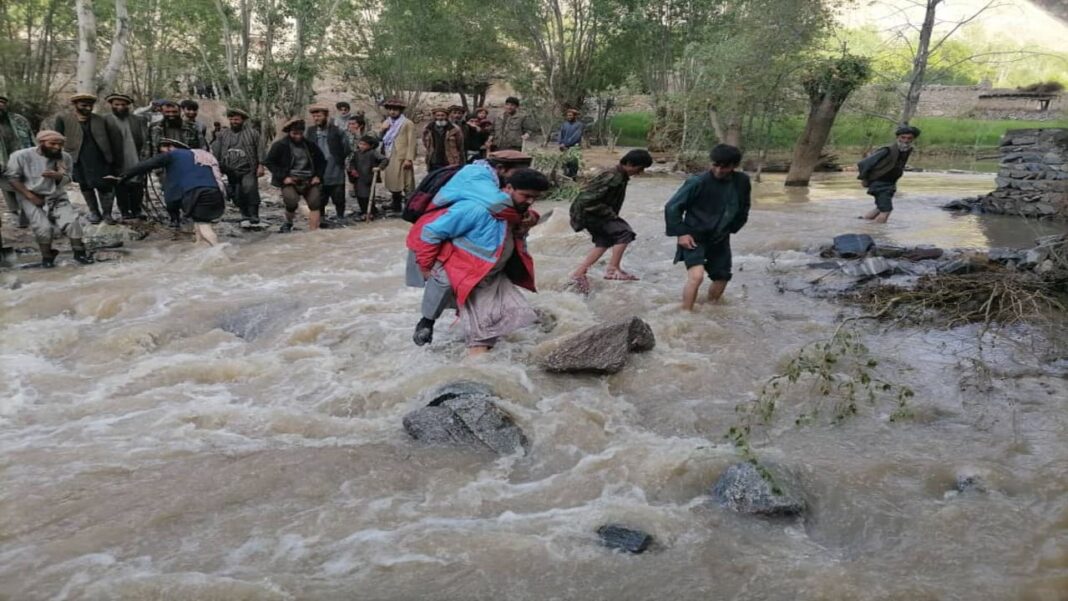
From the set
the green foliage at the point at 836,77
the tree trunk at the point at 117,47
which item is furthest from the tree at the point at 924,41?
the tree trunk at the point at 117,47

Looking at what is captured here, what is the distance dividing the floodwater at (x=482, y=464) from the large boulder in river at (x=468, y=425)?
4.1 inches

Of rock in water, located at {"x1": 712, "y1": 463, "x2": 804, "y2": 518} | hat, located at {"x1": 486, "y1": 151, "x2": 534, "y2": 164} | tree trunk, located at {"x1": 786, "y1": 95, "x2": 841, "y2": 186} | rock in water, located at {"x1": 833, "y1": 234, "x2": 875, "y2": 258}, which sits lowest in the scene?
rock in water, located at {"x1": 712, "y1": 463, "x2": 804, "y2": 518}

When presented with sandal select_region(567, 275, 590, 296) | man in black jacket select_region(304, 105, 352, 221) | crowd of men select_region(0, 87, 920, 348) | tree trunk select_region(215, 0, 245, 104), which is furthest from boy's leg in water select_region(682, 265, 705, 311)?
tree trunk select_region(215, 0, 245, 104)

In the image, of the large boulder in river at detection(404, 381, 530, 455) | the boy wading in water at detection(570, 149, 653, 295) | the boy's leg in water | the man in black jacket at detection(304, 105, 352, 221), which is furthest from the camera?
the man in black jacket at detection(304, 105, 352, 221)

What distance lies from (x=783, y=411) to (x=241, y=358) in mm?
3913

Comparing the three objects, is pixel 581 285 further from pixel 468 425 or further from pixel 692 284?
pixel 468 425

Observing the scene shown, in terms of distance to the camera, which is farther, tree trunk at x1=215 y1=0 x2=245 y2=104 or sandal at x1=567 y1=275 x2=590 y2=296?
tree trunk at x1=215 y1=0 x2=245 y2=104

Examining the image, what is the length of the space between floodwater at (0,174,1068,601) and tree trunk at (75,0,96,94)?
18.8ft

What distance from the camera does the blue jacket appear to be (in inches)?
324

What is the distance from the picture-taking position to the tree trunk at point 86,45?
439 inches

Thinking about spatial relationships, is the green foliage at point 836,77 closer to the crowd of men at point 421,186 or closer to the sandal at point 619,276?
the crowd of men at point 421,186

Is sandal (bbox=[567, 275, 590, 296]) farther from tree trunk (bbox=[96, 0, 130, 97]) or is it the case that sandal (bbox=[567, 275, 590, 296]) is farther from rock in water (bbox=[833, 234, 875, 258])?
tree trunk (bbox=[96, 0, 130, 97])

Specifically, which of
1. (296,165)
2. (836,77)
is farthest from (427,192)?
(836,77)

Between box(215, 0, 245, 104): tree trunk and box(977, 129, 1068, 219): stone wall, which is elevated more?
box(215, 0, 245, 104): tree trunk
